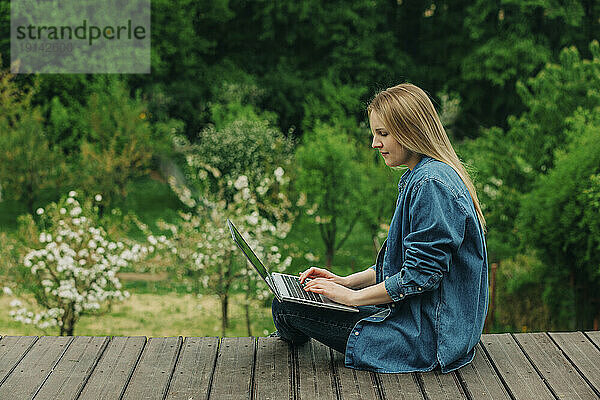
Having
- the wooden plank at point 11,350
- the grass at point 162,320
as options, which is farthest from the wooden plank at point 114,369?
the grass at point 162,320

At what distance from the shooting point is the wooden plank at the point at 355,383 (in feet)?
8.77

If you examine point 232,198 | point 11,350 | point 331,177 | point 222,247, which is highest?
point 11,350

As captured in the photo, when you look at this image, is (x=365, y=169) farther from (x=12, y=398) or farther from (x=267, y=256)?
(x=12, y=398)

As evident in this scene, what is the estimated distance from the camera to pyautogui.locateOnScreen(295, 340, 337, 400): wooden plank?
2695 mm

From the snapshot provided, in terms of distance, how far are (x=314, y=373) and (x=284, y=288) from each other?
35 centimetres

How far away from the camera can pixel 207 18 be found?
2008 centimetres

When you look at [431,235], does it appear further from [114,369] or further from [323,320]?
[114,369]

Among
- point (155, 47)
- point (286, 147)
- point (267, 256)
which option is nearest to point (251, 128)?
point (286, 147)

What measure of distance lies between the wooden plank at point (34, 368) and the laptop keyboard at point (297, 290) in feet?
3.28

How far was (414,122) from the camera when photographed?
2.68m

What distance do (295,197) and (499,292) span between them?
3635 millimetres

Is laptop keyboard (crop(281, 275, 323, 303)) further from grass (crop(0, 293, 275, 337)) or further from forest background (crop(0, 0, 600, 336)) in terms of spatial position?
grass (crop(0, 293, 275, 337))

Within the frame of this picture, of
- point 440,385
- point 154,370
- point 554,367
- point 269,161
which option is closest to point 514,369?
point 554,367

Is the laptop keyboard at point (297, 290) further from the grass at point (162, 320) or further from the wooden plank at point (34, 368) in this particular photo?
the grass at point (162, 320)
